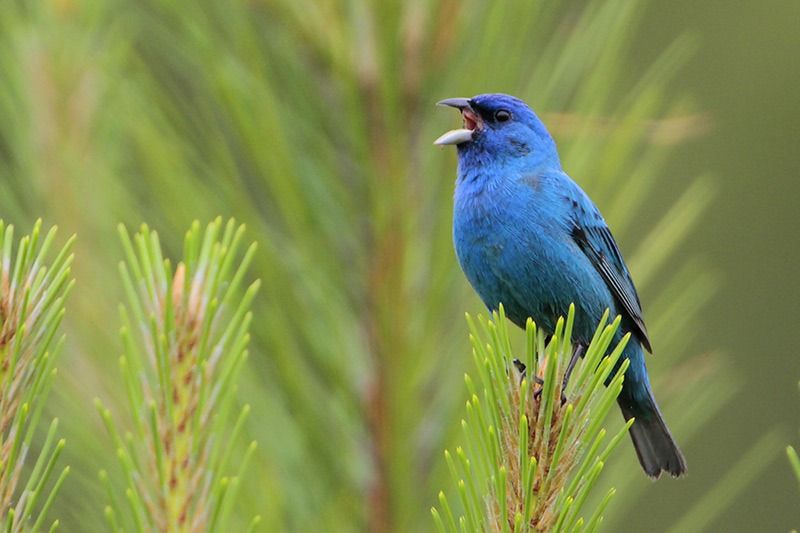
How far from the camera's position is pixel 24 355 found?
4.16 ft

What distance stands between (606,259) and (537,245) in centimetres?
35

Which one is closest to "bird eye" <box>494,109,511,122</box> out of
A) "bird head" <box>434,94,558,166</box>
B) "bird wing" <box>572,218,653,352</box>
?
"bird head" <box>434,94,558,166</box>

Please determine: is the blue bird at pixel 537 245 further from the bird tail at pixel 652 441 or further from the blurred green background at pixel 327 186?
the blurred green background at pixel 327 186

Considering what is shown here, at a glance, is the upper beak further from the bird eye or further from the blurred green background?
the bird eye

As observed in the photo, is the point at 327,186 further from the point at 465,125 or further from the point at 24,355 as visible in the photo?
the point at 465,125

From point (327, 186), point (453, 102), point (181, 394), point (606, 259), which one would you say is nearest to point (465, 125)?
point (606, 259)

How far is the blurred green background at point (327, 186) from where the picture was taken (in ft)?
6.37

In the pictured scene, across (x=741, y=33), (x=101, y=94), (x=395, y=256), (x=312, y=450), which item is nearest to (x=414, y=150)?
(x=395, y=256)

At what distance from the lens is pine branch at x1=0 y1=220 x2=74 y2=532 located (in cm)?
121

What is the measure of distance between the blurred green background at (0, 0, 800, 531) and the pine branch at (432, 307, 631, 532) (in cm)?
44

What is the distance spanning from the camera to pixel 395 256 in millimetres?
1980

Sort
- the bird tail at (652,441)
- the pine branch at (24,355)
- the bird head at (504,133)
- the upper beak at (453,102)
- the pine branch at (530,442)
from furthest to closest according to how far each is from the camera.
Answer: the bird head at (504,133)
the bird tail at (652,441)
the upper beak at (453,102)
the pine branch at (530,442)
the pine branch at (24,355)

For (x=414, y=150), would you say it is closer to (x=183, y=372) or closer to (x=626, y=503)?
(x=626, y=503)

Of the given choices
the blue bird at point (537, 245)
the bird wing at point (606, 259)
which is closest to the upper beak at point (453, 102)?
the blue bird at point (537, 245)
